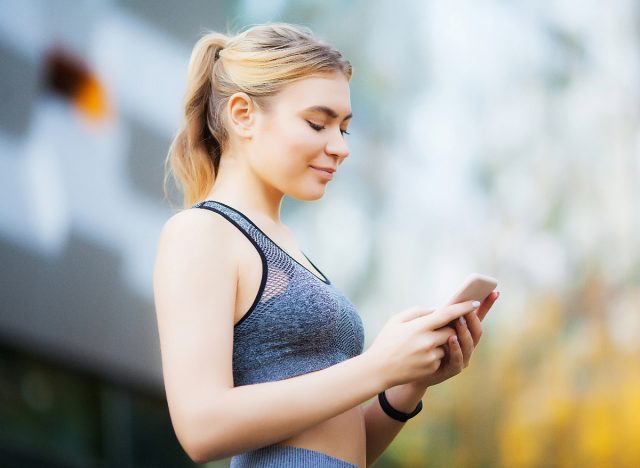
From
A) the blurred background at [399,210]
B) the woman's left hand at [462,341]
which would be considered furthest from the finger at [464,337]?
the blurred background at [399,210]

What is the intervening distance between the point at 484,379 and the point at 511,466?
1.60 ft

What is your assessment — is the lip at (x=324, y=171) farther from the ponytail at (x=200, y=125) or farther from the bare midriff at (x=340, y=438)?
the bare midriff at (x=340, y=438)

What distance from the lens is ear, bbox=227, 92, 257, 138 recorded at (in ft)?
5.06

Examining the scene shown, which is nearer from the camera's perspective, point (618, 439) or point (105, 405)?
point (618, 439)

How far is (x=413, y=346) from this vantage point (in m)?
1.29

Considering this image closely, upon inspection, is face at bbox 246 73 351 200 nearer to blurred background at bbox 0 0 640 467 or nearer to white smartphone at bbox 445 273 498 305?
white smartphone at bbox 445 273 498 305

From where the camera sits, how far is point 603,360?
4.88 meters

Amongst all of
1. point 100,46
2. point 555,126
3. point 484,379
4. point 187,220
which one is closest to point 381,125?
point 555,126

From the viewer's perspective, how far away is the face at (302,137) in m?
1.49

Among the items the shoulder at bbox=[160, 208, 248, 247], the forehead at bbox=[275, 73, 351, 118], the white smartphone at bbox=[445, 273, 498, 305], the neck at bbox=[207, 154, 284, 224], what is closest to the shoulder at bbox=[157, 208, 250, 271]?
the shoulder at bbox=[160, 208, 248, 247]

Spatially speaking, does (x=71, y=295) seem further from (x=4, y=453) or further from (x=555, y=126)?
(x=555, y=126)

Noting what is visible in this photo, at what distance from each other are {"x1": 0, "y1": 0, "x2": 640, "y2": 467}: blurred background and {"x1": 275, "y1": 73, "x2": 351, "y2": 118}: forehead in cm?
322

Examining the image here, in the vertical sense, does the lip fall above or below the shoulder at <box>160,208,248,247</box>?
above

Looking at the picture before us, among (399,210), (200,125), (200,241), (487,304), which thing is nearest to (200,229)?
(200,241)
